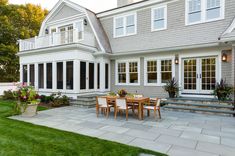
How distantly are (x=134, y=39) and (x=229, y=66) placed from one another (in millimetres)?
5671

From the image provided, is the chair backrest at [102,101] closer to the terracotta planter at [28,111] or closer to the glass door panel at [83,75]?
the terracotta planter at [28,111]

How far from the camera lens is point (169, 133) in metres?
4.99

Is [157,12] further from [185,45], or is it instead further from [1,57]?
[1,57]

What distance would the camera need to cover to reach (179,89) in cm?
964

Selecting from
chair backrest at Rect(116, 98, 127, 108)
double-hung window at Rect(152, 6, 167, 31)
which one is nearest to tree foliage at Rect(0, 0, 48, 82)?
double-hung window at Rect(152, 6, 167, 31)

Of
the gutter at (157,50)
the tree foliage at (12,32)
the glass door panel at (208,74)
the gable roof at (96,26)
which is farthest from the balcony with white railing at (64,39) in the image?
the tree foliage at (12,32)

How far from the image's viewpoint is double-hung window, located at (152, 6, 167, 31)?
10.1 meters

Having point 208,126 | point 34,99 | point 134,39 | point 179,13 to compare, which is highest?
point 179,13

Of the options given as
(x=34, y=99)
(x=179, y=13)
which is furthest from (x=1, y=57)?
(x=179, y=13)

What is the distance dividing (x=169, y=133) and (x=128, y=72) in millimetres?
6832

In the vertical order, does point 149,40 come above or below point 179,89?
above

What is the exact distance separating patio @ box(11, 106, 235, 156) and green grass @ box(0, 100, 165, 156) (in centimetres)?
44

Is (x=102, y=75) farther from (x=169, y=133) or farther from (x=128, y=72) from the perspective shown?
(x=169, y=133)

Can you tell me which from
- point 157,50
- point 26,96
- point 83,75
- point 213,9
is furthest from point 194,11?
point 26,96
